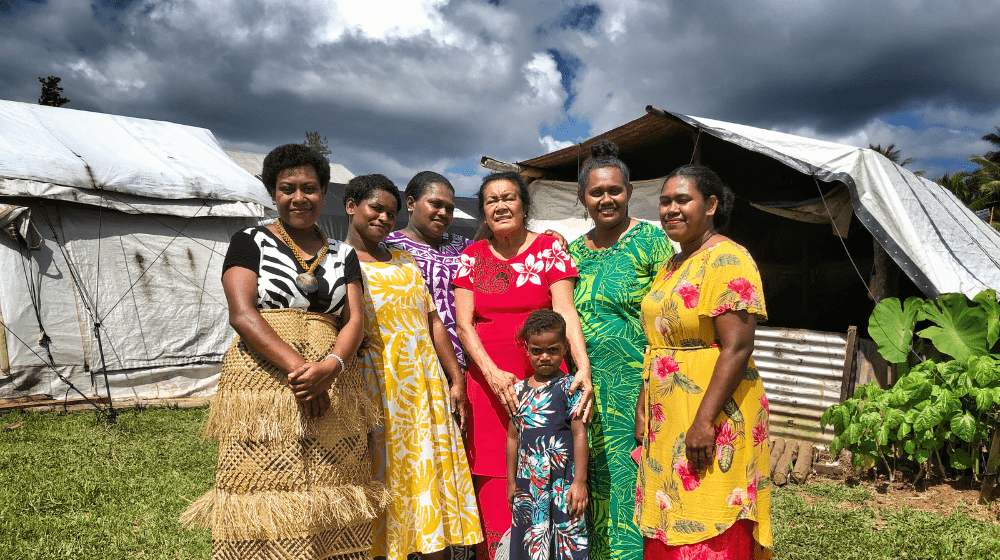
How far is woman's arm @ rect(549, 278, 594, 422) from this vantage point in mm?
2420

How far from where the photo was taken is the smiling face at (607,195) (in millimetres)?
2598

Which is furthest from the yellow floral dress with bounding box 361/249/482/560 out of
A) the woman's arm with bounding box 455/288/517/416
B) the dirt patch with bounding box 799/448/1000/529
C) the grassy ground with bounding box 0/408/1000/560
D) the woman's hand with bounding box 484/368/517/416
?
the dirt patch with bounding box 799/448/1000/529

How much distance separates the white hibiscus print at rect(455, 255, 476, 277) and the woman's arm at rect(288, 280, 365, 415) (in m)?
0.55

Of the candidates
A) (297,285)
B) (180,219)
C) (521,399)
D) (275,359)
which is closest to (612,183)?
(521,399)

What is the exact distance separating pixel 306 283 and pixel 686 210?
1.45 metres

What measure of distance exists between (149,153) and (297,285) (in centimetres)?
830

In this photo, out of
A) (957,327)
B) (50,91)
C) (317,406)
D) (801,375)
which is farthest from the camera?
(50,91)

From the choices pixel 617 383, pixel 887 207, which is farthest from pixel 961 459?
pixel 617 383

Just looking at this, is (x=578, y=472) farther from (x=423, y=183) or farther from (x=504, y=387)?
(x=423, y=183)

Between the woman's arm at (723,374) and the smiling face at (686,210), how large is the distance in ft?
1.22

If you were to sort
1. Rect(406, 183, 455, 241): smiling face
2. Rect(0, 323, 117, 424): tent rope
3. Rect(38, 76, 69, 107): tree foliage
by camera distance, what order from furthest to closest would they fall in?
Rect(38, 76, 69, 107): tree foliage < Rect(0, 323, 117, 424): tent rope < Rect(406, 183, 455, 241): smiling face

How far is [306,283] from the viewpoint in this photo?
2.15 meters

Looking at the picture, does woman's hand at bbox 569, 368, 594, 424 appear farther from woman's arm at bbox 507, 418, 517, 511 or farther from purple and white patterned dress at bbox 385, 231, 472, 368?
purple and white patterned dress at bbox 385, 231, 472, 368

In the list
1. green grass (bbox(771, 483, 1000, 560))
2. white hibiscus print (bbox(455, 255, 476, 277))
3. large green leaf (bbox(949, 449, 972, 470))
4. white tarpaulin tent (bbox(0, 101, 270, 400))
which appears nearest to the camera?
white hibiscus print (bbox(455, 255, 476, 277))
